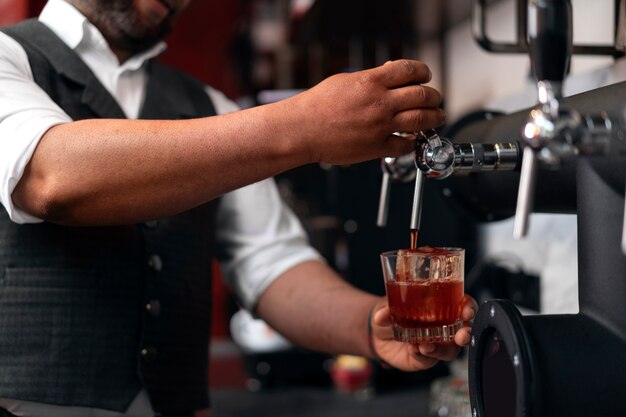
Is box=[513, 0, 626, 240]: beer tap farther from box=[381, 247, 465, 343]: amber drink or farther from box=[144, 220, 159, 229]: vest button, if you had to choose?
box=[144, 220, 159, 229]: vest button

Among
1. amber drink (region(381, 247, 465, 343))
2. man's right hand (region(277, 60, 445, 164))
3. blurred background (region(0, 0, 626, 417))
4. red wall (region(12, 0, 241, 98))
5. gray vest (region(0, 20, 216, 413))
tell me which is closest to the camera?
man's right hand (region(277, 60, 445, 164))

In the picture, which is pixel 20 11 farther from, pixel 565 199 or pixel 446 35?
pixel 565 199

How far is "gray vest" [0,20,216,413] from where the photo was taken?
3.98ft

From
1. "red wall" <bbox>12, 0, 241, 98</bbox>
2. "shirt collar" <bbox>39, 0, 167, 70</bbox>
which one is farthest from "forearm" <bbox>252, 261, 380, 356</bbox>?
"red wall" <bbox>12, 0, 241, 98</bbox>

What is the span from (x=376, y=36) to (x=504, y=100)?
84 cm

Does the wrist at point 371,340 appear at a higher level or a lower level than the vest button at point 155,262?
lower

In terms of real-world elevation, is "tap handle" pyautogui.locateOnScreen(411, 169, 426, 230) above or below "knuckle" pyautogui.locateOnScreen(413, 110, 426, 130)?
below

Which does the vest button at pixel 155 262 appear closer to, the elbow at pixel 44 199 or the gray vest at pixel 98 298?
the gray vest at pixel 98 298

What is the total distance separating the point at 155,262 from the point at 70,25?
0.42 m

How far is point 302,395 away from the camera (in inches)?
93.4

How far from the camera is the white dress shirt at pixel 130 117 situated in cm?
99

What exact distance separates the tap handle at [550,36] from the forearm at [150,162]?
32 centimetres

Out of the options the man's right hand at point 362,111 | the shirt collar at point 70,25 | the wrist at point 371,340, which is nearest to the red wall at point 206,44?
the shirt collar at point 70,25

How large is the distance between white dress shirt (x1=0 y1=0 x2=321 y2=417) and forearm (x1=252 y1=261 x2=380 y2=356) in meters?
0.03
